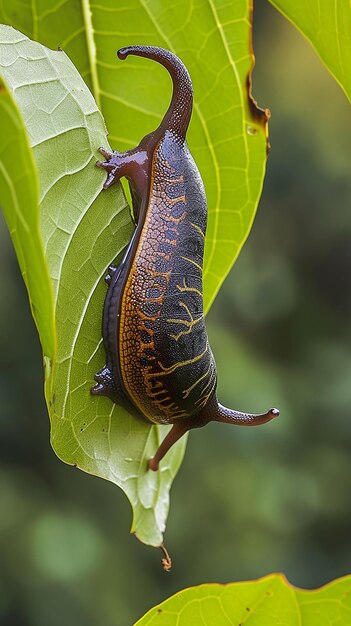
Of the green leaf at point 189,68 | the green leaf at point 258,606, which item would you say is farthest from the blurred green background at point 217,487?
the green leaf at point 258,606

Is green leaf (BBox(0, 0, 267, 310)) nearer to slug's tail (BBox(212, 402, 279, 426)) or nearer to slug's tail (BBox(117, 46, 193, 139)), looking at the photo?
slug's tail (BBox(117, 46, 193, 139))

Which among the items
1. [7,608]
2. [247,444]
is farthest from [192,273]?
[7,608]

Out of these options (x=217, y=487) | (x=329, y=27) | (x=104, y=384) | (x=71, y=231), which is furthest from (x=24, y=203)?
(x=217, y=487)

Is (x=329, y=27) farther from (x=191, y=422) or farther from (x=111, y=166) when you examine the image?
(x=191, y=422)

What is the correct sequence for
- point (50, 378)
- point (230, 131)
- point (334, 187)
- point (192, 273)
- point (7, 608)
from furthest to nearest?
1. point (334, 187)
2. point (7, 608)
3. point (230, 131)
4. point (192, 273)
5. point (50, 378)

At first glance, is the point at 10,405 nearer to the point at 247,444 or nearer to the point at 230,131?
the point at 247,444

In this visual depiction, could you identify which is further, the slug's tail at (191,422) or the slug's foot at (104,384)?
the slug's tail at (191,422)

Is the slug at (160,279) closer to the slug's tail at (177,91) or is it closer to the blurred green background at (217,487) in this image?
the slug's tail at (177,91)
